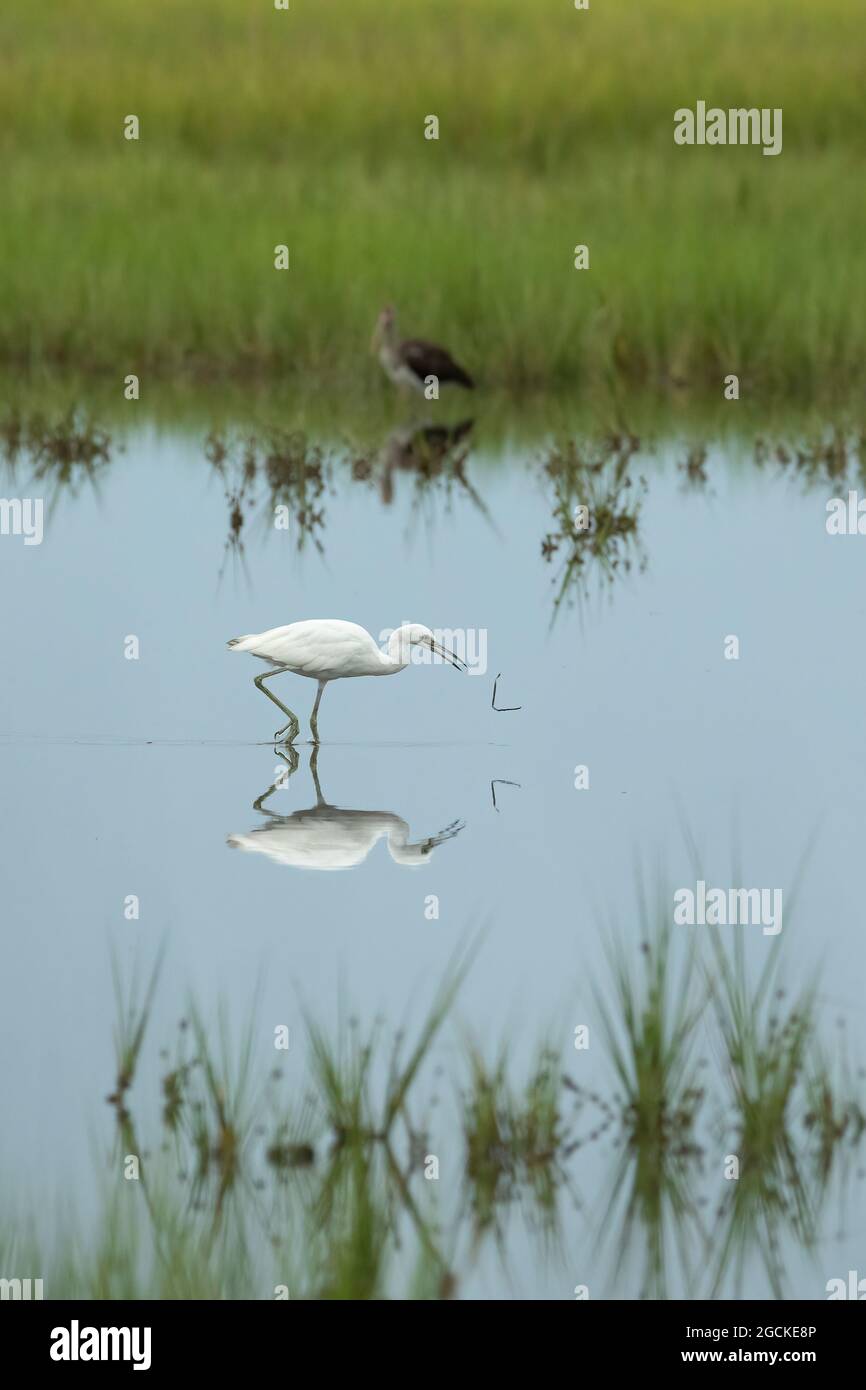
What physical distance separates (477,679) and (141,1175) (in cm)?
412

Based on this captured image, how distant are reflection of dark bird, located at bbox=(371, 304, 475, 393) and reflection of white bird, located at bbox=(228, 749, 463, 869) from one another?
25.5 feet

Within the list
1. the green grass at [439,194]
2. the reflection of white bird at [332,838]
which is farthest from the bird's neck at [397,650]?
the green grass at [439,194]

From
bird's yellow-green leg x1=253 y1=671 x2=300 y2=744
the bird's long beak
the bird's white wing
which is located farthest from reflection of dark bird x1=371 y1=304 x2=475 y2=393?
the bird's white wing

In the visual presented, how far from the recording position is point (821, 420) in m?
14.0

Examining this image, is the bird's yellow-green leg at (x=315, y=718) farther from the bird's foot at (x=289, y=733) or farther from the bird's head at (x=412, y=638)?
the bird's head at (x=412, y=638)

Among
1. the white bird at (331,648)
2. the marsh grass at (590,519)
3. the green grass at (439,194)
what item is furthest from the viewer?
the green grass at (439,194)

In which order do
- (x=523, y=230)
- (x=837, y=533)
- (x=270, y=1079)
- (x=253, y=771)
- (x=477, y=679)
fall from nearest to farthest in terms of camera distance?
(x=270, y=1079), (x=253, y=771), (x=477, y=679), (x=837, y=533), (x=523, y=230)

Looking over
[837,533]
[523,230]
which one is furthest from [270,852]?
[523,230]

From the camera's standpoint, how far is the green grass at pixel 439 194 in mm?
15484

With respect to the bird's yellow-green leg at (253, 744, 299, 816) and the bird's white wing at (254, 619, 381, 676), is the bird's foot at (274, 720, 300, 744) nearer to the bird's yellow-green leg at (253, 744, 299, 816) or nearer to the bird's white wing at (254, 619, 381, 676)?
the bird's yellow-green leg at (253, 744, 299, 816)

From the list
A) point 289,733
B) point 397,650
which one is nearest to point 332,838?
point 397,650

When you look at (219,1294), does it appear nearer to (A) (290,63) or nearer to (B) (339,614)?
(B) (339,614)

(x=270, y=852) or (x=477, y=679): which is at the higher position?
(x=477, y=679)

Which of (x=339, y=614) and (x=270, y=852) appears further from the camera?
(x=339, y=614)
